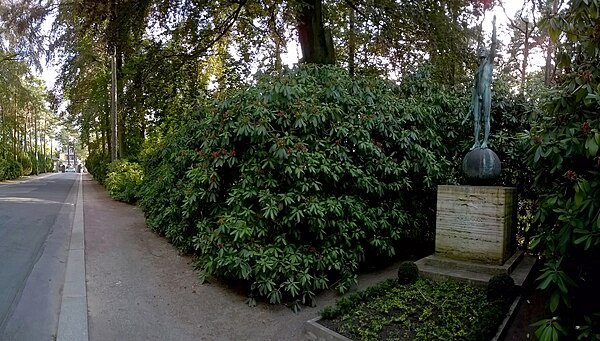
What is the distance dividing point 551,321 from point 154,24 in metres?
11.4

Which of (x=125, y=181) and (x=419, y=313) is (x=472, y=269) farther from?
(x=125, y=181)

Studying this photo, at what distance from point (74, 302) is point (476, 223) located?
4933 millimetres

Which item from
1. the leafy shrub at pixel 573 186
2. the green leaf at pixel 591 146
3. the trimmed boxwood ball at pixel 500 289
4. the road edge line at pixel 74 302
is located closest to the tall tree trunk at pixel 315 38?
the road edge line at pixel 74 302

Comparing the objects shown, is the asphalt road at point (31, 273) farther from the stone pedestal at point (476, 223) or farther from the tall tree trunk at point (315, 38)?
the tall tree trunk at point (315, 38)

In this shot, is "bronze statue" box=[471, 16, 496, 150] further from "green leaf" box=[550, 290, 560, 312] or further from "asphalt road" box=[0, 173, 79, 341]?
"asphalt road" box=[0, 173, 79, 341]

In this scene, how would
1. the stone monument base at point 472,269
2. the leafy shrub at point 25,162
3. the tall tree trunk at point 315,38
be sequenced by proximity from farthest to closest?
the leafy shrub at point 25,162
the tall tree trunk at point 315,38
the stone monument base at point 472,269

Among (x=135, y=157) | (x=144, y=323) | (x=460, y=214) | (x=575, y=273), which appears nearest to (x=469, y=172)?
(x=460, y=214)

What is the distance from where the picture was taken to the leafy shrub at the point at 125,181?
14477 millimetres

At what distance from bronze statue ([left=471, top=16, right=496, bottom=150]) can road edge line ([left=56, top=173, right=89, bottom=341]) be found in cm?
525

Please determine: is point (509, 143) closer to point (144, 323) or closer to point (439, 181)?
point (439, 181)

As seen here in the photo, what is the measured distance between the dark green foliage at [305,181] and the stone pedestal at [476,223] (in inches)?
28.9

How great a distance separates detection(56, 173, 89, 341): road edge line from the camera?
3.67 meters

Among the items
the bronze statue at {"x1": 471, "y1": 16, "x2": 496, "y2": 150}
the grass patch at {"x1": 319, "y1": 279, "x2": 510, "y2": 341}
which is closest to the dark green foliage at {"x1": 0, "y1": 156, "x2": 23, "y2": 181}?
the grass patch at {"x1": 319, "y1": 279, "x2": 510, "y2": 341}

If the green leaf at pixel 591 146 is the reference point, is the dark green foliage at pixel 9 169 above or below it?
below
